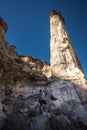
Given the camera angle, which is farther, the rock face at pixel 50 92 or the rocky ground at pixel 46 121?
the rock face at pixel 50 92

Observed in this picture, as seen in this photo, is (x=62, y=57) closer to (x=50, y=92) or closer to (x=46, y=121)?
(x=50, y=92)

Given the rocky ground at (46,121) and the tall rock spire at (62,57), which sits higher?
the tall rock spire at (62,57)

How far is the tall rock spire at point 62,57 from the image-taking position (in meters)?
22.4

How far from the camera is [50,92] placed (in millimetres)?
19547

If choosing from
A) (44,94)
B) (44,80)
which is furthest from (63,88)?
(44,94)

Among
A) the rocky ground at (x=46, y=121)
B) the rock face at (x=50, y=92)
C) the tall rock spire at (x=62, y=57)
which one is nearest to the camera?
the rocky ground at (x=46, y=121)

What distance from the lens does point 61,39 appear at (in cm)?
2777

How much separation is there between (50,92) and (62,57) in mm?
6991

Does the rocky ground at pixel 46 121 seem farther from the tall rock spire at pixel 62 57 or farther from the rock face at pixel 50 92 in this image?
the tall rock spire at pixel 62 57

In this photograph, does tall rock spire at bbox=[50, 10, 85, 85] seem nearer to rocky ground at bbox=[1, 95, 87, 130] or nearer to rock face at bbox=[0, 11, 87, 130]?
rock face at bbox=[0, 11, 87, 130]

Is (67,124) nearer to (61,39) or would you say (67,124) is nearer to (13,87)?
(13,87)

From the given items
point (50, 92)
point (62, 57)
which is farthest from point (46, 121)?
point (62, 57)

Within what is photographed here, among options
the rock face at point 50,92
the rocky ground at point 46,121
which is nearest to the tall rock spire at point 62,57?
the rock face at point 50,92

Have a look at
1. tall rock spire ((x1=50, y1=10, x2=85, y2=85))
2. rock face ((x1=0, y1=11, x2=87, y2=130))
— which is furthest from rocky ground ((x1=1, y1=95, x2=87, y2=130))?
tall rock spire ((x1=50, y1=10, x2=85, y2=85))
